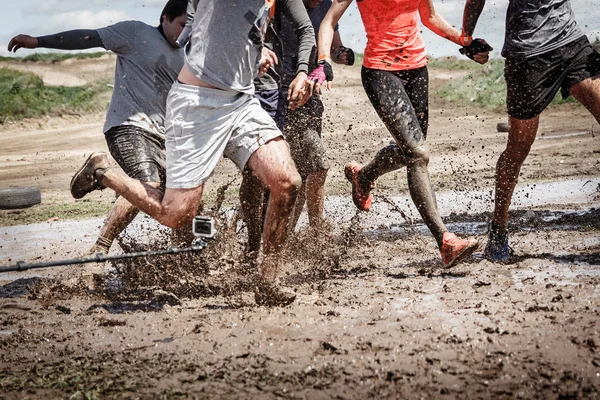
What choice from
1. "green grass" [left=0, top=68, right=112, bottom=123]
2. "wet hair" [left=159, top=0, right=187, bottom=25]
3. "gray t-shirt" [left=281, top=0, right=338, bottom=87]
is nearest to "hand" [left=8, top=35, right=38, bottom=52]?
"wet hair" [left=159, top=0, right=187, bottom=25]

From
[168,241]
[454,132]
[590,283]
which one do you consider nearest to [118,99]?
[168,241]

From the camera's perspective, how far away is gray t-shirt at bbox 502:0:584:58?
5676 mm

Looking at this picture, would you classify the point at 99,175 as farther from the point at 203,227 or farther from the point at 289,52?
the point at 289,52

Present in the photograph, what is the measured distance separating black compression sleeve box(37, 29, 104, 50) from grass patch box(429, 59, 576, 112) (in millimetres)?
15076

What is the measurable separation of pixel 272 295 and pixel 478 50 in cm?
237

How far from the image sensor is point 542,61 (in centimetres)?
570

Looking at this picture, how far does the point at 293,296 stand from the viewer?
503 cm

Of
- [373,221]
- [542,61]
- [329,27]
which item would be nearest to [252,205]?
[329,27]

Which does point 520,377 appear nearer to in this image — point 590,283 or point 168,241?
point 590,283

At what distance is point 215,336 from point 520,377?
5.36 ft

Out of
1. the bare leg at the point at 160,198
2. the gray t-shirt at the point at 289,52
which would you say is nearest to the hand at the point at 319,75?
the gray t-shirt at the point at 289,52

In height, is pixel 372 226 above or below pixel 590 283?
below

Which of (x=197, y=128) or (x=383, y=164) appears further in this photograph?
(x=383, y=164)

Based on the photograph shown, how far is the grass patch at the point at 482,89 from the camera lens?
20766 mm
